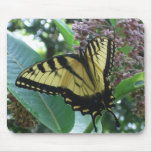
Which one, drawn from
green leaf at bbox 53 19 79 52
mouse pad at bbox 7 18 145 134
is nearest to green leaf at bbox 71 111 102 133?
mouse pad at bbox 7 18 145 134

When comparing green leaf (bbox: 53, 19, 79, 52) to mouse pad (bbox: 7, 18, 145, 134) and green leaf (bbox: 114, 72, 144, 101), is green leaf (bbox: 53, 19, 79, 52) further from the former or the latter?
green leaf (bbox: 114, 72, 144, 101)

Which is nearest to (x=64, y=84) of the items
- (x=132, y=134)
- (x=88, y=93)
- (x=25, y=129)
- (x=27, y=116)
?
(x=88, y=93)

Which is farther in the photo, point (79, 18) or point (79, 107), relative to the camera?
point (79, 18)

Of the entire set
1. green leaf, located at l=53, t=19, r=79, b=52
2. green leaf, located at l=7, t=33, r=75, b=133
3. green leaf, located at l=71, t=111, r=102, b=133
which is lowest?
green leaf, located at l=71, t=111, r=102, b=133
